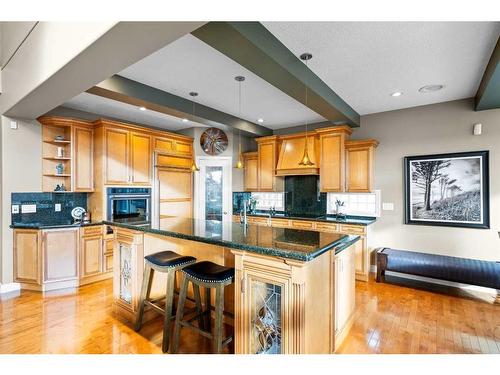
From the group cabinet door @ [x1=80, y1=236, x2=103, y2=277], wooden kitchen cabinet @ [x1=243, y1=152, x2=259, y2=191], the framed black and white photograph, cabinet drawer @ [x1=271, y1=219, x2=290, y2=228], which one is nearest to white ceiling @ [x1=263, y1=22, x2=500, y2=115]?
the framed black and white photograph

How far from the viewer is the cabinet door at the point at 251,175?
5359 mm

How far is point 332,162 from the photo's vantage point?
4289mm

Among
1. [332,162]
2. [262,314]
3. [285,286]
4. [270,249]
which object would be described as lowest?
[262,314]

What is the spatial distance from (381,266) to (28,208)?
16.5 feet

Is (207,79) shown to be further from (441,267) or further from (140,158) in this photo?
(441,267)

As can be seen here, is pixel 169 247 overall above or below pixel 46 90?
below

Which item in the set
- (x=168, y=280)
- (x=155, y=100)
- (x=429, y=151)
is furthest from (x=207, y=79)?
(x=429, y=151)

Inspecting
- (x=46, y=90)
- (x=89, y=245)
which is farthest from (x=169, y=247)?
(x=46, y=90)

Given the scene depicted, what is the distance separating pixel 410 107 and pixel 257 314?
3.83 metres

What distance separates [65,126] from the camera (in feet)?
12.7

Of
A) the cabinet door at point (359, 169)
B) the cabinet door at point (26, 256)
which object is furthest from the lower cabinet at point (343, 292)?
the cabinet door at point (26, 256)

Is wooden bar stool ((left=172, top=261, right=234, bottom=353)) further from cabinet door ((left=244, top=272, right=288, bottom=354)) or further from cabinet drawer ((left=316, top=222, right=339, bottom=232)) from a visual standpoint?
cabinet drawer ((left=316, top=222, right=339, bottom=232))
